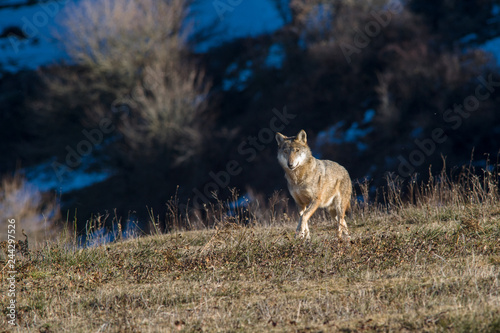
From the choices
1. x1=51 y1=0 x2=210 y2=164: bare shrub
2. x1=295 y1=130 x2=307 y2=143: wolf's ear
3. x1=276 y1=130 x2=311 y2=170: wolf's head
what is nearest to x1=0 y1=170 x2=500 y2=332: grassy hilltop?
x1=276 y1=130 x2=311 y2=170: wolf's head

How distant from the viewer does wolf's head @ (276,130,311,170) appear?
9.39 m

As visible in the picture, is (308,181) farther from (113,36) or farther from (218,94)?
(218,94)

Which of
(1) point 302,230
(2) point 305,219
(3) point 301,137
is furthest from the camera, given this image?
(3) point 301,137

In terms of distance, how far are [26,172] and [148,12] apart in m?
15.4

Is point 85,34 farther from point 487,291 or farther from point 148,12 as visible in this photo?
point 487,291

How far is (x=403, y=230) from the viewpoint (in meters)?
8.84

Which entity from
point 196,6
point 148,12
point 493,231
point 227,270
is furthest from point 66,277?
point 196,6

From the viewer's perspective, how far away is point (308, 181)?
31.0 feet

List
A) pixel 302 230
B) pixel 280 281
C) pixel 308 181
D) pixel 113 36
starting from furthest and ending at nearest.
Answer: pixel 113 36 < pixel 308 181 < pixel 302 230 < pixel 280 281

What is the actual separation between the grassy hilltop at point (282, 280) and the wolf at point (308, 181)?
0.51 m

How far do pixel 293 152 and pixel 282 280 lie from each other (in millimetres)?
3106

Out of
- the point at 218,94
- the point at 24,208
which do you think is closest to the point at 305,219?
the point at 24,208

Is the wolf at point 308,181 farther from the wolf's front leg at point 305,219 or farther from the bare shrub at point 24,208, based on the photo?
the bare shrub at point 24,208

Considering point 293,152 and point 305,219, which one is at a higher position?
point 293,152
